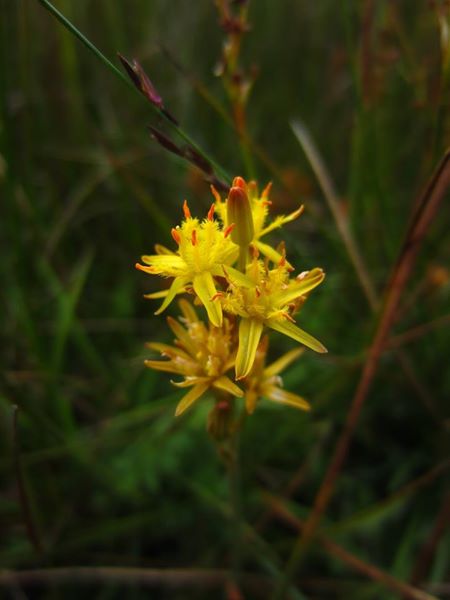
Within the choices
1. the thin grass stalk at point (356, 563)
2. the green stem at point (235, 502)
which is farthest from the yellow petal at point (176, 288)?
the thin grass stalk at point (356, 563)

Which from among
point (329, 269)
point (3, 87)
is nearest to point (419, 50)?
point (329, 269)

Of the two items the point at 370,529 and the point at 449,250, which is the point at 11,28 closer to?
the point at 449,250

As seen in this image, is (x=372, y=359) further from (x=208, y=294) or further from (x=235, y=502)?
(x=208, y=294)

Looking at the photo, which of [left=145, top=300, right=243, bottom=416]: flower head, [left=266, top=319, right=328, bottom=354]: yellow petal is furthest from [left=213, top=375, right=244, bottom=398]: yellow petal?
[left=266, top=319, right=328, bottom=354]: yellow petal

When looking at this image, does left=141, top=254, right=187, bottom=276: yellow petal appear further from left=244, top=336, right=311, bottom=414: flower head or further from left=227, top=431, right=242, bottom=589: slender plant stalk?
left=227, top=431, right=242, bottom=589: slender plant stalk

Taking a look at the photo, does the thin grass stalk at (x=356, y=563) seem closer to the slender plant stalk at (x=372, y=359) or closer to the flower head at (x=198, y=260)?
the slender plant stalk at (x=372, y=359)

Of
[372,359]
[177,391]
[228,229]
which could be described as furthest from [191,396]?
[177,391]

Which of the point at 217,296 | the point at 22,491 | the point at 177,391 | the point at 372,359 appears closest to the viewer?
the point at 217,296
